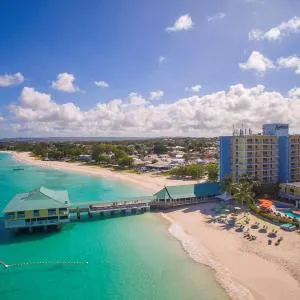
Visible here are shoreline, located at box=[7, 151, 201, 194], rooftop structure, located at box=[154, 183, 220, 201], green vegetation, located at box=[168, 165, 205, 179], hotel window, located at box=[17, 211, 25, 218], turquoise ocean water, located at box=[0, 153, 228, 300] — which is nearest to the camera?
turquoise ocean water, located at box=[0, 153, 228, 300]

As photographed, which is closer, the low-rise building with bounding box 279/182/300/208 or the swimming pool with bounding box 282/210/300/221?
the swimming pool with bounding box 282/210/300/221

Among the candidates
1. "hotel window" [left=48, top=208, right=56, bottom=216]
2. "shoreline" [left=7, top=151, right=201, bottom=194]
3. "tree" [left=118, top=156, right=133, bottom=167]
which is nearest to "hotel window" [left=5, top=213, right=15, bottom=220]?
"hotel window" [left=48, top=208, right=56, bottom=216]

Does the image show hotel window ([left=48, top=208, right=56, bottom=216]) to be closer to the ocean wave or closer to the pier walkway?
the pier walkway

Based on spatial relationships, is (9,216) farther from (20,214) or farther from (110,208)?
(110,208)

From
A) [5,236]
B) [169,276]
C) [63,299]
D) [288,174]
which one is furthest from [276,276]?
[288,174]

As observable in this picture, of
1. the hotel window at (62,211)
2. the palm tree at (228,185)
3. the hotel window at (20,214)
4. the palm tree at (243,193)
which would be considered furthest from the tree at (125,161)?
the hotel window at (20,214)

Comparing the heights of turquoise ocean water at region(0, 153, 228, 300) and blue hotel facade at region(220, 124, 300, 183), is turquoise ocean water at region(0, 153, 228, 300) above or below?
below

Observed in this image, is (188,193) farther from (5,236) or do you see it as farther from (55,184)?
(55,184)
